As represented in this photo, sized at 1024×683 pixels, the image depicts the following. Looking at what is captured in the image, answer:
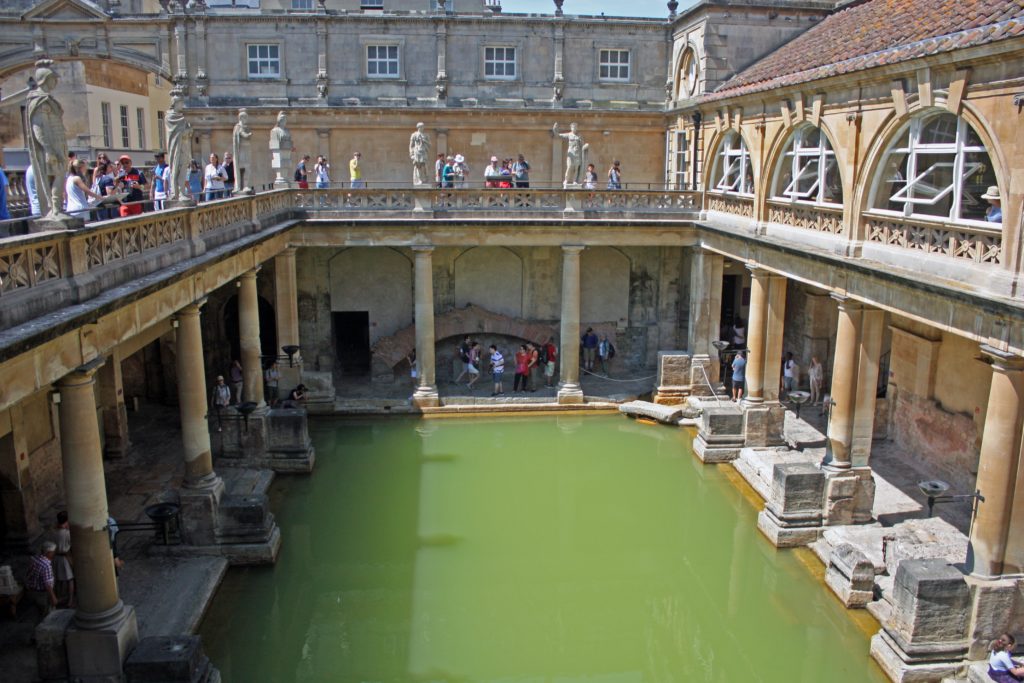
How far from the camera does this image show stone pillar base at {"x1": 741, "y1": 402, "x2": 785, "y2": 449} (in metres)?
21.7

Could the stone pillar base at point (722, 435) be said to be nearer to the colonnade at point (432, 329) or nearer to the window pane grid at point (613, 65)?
the colonnade at point (432, 329)

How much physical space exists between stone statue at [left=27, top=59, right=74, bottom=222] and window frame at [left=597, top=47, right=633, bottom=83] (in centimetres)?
2178

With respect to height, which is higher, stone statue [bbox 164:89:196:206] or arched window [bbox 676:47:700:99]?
arched window [bbox 676:47:700:99]

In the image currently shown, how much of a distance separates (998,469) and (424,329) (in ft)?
53.2

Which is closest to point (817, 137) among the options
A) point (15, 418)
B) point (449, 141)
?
point (449, 141)

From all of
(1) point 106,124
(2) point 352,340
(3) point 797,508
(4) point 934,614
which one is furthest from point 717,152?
(1) point 106,124

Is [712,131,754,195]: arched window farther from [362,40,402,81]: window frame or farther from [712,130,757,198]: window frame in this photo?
[362,40,402,81]: window frame

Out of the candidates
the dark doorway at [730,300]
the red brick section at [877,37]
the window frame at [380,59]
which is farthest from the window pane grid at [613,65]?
the dark doorway at [730,300]

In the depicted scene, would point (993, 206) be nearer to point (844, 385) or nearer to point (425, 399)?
point (844, 385)

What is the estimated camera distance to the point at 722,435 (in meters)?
21.8

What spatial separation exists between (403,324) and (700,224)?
→ 10.3 m

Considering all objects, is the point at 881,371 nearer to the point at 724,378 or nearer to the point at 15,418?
the point at 724,378

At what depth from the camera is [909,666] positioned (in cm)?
1251

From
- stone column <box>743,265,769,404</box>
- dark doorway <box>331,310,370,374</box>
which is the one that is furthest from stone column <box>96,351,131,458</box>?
stone column <box>743,265,769,404</box>
